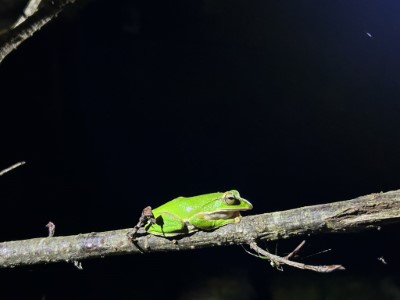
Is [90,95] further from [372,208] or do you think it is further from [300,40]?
[372,208]

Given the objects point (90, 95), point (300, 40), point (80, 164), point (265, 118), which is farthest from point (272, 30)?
point (80, 164)

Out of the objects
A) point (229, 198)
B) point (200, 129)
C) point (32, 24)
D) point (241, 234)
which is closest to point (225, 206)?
point (229, 198)

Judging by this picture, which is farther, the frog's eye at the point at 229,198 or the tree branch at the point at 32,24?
the frog's eye at the point at 229,198

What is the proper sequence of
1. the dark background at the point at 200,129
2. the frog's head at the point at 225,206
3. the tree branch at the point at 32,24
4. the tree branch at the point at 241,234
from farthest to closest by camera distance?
1. the dark background at the point at 200,129
2. the frog's head at the point at 225,206
3. the tree branch at the point at 32,24
4. the tree branch at the point at 241,234

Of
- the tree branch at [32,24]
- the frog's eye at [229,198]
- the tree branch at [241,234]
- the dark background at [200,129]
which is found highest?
the dark background at [200,129]

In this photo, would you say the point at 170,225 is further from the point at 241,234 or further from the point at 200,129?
the point at 200,129

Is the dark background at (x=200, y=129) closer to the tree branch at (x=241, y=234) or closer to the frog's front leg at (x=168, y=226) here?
the tree branch at (x=241, y=234)

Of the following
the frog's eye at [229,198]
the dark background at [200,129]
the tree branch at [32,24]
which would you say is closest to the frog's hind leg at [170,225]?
the frog's eye at [229,198]
